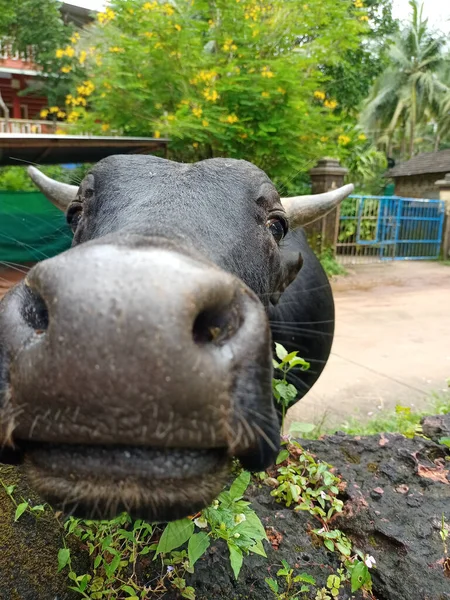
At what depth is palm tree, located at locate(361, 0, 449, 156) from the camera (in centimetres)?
3356

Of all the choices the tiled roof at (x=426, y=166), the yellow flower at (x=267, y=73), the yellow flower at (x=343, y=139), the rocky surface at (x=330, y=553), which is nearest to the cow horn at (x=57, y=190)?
the rocky surface at (x=330, y=553)

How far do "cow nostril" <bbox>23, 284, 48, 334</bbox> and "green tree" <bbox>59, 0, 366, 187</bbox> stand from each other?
23.3ft

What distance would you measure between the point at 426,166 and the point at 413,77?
15.9 meters

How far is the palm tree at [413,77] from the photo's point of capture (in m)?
33.6

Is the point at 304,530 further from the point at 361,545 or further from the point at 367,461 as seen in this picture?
the point at 367,461

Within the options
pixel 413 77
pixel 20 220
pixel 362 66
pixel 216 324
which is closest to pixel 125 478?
pixel 216 324

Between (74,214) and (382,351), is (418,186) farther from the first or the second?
(74,214)

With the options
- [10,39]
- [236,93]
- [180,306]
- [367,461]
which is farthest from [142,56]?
[10,39]

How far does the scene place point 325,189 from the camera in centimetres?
1216

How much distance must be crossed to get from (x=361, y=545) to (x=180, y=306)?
1781 mm

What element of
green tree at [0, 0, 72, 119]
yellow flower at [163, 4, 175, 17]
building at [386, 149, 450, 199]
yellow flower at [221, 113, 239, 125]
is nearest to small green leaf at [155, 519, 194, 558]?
yellow flower at [221, 113, 239, 125]

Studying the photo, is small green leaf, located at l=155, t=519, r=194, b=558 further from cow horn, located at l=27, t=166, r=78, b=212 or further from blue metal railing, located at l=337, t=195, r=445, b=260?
blue metal railing, located at l=337, t=195, r=445, b=260

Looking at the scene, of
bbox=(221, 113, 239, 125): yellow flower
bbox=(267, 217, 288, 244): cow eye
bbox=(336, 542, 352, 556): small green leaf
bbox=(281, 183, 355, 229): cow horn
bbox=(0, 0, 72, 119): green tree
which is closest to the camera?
bbox=(336, 542, 352, 556): small green leaf

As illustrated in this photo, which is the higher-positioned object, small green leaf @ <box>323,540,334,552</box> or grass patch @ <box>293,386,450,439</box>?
small green leaf @ <box>323,540,334,552</box>
